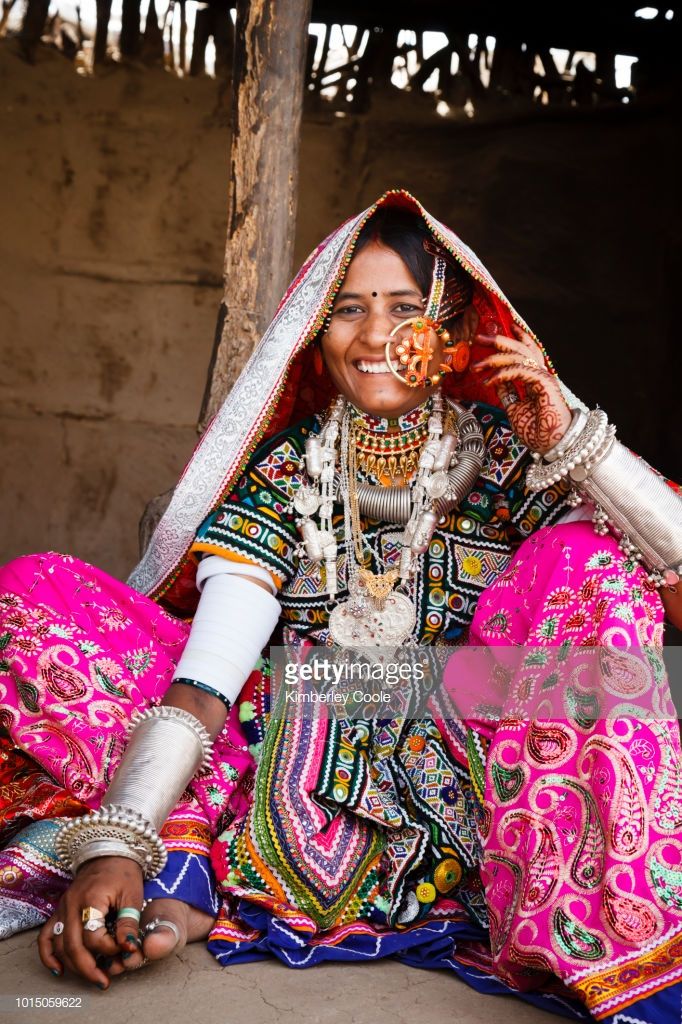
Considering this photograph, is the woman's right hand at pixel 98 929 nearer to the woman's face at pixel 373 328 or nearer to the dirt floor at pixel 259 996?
the dirt floor at pixel 259 996

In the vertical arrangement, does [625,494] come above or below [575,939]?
above

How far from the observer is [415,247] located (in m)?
2.50

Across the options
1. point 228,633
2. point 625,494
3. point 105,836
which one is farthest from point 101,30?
point 105,836

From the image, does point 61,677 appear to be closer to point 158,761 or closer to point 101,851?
point 158,761

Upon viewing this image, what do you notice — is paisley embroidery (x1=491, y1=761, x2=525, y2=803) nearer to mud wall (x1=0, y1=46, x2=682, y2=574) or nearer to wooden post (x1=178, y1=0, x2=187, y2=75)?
mud wall (x1=0, y1=46, x2=682, y2=574)

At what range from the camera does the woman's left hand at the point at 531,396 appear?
2100 millimetres

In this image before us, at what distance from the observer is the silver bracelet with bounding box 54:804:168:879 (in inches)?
75.5

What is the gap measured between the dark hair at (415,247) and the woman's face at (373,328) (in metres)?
0.02

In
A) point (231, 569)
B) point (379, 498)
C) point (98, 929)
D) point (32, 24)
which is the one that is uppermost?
point (32, 24)

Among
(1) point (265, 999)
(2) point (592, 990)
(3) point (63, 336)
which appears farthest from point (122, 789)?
(3) point (63, 336)

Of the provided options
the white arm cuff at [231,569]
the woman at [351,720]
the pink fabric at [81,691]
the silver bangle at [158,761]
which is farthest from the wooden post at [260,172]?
the silver bangle at [158,761]

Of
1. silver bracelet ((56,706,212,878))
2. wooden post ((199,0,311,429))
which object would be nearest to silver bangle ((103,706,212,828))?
silver bracelet ((56,706,212,878))

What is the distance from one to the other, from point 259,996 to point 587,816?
605 mm

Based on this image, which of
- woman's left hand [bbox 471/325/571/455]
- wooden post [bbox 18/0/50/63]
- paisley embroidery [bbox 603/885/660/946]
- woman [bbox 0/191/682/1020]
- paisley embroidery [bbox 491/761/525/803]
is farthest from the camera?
wooden post [bbox 18/0/50/63]
